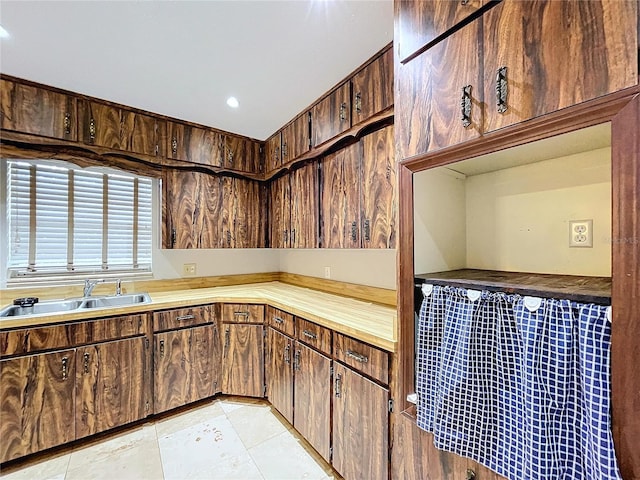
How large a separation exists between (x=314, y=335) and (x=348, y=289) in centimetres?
67

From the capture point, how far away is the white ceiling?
51.6 inches

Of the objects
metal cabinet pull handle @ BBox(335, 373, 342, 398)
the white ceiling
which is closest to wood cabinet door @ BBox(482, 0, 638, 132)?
the white ceiling

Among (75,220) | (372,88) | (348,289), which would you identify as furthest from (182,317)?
(372,88)

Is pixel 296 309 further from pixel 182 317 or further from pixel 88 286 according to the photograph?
pixel 88 286

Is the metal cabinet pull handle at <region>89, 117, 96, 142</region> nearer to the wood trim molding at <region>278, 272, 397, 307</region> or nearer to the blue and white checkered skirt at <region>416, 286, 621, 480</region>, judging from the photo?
the wood trim molding at <region>278, 272, 397, 307</region>

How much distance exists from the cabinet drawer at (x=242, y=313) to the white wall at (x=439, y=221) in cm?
152

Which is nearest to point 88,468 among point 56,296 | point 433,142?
point 56,296

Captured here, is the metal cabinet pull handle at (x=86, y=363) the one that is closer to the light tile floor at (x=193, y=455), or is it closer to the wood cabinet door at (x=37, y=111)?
the light tile floor at (x=193, y=455)

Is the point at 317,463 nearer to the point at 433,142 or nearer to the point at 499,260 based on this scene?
the point at 499,260

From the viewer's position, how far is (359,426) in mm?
1460

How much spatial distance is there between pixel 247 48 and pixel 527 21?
1.31m

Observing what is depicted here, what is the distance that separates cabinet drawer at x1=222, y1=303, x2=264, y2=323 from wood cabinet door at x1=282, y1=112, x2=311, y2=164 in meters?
1.29

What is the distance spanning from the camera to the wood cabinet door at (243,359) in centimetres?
234

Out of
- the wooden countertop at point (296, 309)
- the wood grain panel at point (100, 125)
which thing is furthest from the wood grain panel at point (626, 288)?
the wood grain panel at point (100, 125)
